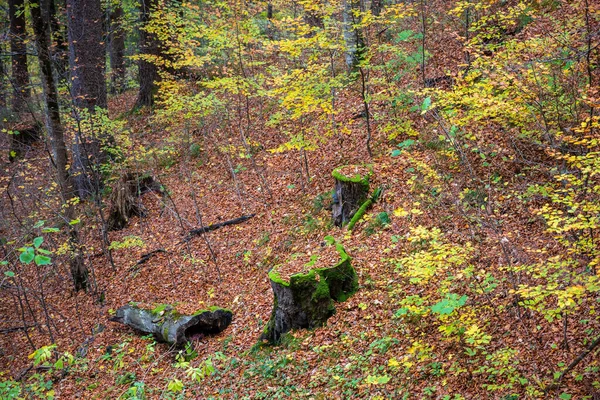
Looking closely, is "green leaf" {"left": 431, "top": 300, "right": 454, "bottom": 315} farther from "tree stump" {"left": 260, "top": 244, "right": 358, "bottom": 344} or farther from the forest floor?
"tree stump" {"left": 260, "top": 244, "right": 358, "bottom": 344}

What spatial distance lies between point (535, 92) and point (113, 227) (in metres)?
11.9

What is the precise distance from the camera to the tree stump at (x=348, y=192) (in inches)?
345

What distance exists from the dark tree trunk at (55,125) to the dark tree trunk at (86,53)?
3.82 meters

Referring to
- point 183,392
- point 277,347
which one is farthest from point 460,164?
point 183,392

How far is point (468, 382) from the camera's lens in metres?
4.79

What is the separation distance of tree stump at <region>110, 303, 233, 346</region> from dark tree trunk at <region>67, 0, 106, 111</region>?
26.8 feet

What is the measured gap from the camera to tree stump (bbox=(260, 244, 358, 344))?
680 centimetres

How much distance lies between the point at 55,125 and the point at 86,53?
5760 millimetres

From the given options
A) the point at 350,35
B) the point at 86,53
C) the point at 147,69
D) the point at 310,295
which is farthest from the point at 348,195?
the point at 147,69

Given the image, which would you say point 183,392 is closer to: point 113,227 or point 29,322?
point 29,322

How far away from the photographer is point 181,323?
8094 mm

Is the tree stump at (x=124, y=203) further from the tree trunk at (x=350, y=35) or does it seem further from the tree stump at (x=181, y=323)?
the tree trunk at (x=350, y=35)

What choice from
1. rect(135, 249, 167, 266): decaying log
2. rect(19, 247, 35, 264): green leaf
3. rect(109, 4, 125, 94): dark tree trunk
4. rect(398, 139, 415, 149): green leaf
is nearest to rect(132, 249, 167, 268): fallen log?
→ rect(135, 249, 167, 266): decaying log

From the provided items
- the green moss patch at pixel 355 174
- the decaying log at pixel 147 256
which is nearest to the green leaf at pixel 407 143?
the green moss patch at pixel 355 174
